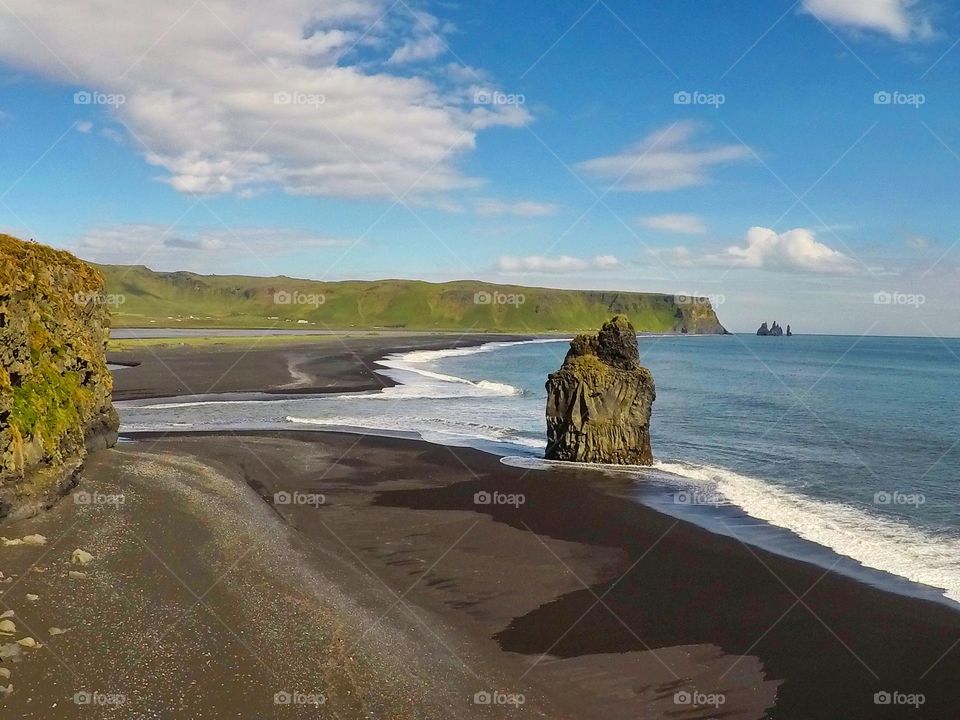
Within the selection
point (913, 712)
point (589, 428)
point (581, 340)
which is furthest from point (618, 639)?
point (581, 340)

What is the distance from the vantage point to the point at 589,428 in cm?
3066

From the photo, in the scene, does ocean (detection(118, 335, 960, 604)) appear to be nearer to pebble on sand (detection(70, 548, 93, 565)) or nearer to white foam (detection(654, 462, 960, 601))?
white foam (detection(654, 462, 960, 601))

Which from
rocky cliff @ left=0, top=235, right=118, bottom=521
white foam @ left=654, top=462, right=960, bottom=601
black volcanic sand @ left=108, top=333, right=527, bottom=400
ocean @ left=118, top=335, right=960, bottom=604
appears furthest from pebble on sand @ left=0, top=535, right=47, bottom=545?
black volcanic sand @ left=108, top=333, right=527, bottom=400

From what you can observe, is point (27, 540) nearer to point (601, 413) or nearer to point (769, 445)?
point (601, 413)

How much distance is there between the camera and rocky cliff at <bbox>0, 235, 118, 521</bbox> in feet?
55.4

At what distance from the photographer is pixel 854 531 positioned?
21.2 metres

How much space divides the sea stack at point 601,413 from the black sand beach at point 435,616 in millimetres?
6891

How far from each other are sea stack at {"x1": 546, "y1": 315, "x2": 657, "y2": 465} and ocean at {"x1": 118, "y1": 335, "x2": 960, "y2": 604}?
1.28 metres

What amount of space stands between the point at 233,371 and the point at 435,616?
204 ft

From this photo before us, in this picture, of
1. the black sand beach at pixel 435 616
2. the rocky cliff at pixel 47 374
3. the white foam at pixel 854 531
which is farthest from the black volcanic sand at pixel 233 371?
the white foam at pixel 854 531

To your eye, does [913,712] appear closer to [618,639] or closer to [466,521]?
[618,639]

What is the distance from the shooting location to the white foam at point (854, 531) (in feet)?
58.5

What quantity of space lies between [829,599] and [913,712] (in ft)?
15.0

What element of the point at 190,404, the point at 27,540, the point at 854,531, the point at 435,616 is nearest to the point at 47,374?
the point at 27,540
